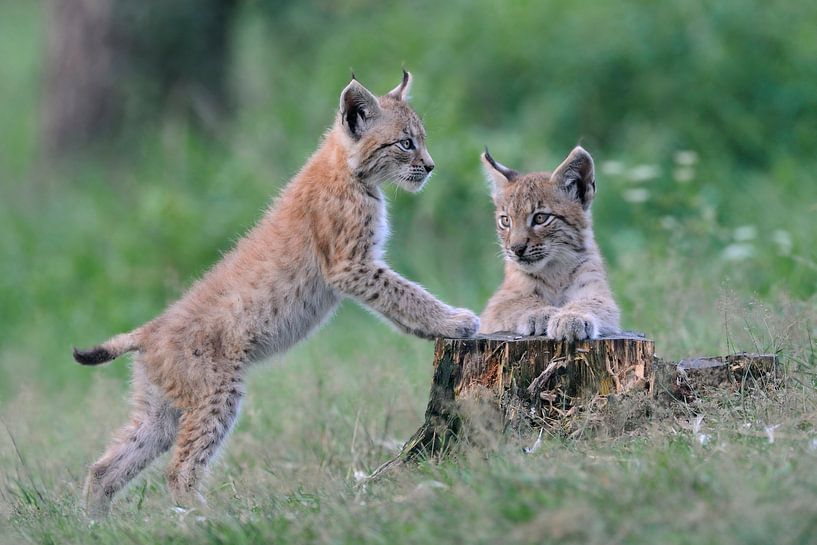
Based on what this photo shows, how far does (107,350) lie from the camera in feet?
20.5

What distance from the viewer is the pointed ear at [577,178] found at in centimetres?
658

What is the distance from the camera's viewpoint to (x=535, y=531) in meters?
3.89

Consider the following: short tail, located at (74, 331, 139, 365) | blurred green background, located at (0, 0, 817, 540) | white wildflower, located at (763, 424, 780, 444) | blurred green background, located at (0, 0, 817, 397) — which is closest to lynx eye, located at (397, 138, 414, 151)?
blurred green background, located at (0, 0, 817, 540)

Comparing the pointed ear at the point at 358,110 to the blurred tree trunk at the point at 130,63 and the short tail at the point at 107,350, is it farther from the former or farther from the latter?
the blurred tree trunk at the point at 130,63

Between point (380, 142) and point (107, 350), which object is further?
point (380, 142)

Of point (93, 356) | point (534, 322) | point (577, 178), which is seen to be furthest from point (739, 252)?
point (93, 356)

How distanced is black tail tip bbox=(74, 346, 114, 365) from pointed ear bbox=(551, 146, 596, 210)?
2.76 m

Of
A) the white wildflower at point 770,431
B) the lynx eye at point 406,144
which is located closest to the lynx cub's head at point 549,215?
the lynx eye at point 406,144

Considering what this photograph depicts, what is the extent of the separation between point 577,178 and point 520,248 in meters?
0.59

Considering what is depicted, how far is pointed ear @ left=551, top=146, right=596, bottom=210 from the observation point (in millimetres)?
6578

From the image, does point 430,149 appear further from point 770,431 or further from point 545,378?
point 770,431

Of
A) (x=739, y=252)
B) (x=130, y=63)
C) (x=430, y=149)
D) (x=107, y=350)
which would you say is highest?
(x=130, y=63)

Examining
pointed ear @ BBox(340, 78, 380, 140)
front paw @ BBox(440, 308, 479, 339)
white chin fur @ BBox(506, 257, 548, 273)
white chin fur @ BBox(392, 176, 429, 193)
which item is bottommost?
front paw @ BBox(440, 308, 479, 339)

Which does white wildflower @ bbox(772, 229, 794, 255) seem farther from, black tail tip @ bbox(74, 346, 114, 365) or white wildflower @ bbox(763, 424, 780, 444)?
black tail tip @ bbox(74, 346, 114, 365)
